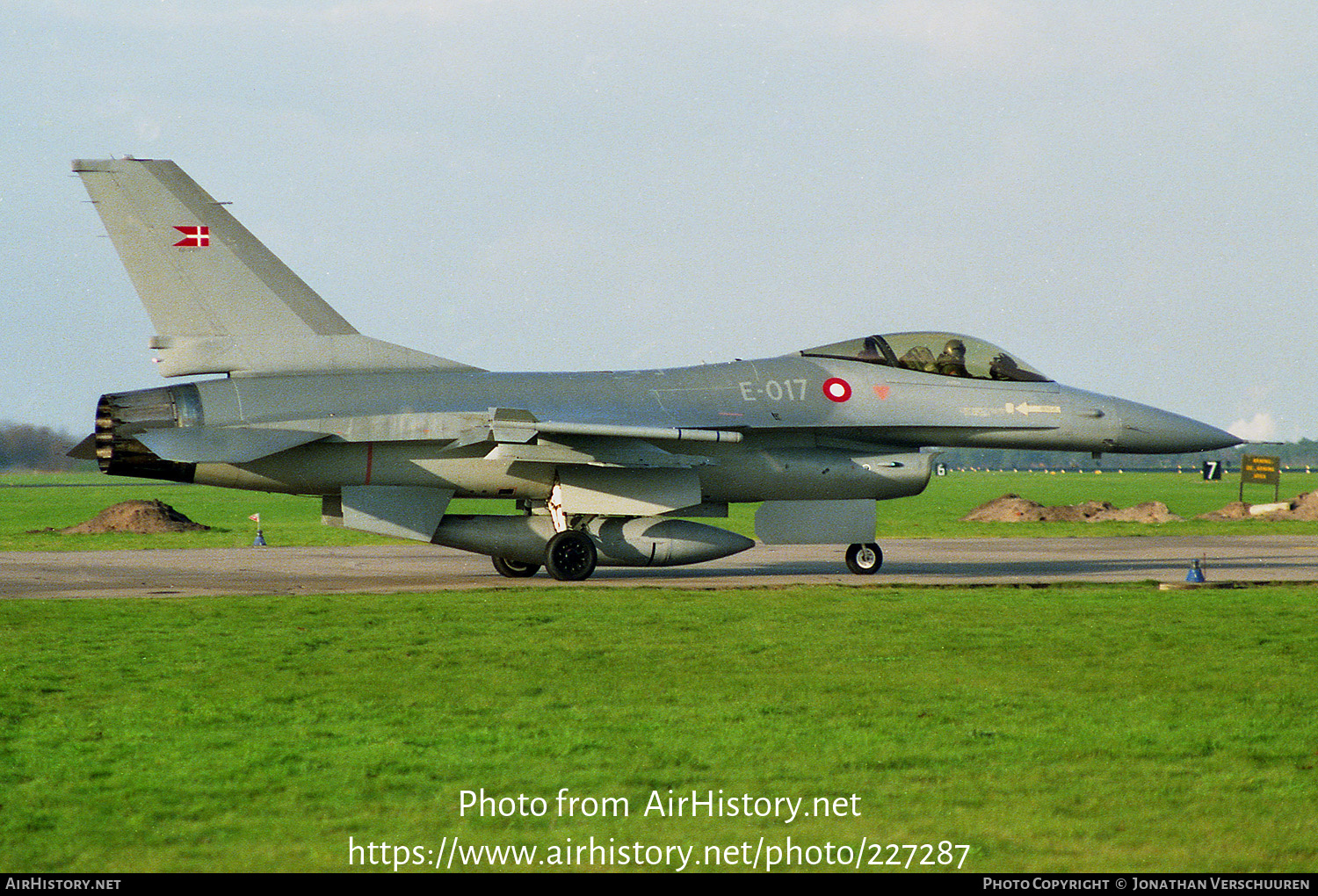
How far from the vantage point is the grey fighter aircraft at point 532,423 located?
16484 mm

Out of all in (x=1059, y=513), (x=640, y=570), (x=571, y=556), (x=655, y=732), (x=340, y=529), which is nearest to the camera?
(x=655, y=732)

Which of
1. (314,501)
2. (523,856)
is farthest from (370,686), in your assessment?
(314,501)

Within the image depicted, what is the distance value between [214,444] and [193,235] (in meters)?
2.87

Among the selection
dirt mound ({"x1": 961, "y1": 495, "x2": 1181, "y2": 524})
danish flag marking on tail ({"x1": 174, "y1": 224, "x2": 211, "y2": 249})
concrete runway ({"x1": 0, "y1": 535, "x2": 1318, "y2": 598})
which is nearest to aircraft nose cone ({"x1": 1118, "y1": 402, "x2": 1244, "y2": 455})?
concrete runway ({"x1": 0, "y1": 535, "x2": 1318, "y2": 598})

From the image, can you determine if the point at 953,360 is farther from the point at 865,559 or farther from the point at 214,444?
the point at 214,444

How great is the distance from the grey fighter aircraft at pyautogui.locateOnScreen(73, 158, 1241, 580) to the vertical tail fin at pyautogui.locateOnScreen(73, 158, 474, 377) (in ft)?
0.08

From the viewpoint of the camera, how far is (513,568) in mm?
18719

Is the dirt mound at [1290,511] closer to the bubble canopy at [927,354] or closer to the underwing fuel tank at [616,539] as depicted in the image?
the bubble canopy at [927,354]

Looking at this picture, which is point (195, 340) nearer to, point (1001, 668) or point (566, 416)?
point (566, 416)

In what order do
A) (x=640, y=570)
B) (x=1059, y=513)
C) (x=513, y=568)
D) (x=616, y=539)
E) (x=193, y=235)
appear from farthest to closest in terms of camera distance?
(x=1059, y=513)
(x=640, y=570)
(x=513, y=568)
(x=616, y=539)
(x=193, y=235)

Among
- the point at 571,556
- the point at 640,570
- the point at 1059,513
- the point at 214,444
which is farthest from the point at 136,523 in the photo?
the point at 1059,513

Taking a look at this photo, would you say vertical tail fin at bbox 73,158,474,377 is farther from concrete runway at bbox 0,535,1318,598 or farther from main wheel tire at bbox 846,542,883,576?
main wheel tire at bbox 846,542,883,576

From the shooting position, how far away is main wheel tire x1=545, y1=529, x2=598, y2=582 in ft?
57.3

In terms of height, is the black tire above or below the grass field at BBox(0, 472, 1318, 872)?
below
